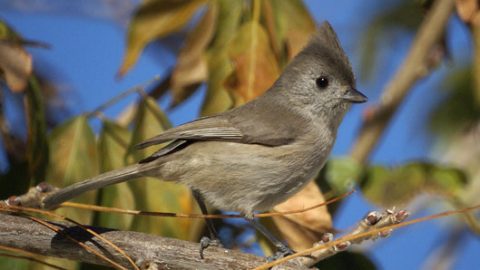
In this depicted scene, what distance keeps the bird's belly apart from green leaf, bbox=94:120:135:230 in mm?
181

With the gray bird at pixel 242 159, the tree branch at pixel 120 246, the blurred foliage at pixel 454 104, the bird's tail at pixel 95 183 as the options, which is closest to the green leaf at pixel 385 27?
the blurred foliage at pixel 454 104

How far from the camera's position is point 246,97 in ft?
9.87

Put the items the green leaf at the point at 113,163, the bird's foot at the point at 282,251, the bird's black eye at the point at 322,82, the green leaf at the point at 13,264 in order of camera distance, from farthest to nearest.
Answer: the bird's black eye at the point at 322,82 → the green leaf at the point at 113,163 → the bird's foot at the point at 282,251 → the green leaf at the point at 13,264

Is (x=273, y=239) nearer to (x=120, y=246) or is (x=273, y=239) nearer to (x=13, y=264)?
(x=120, y=246)

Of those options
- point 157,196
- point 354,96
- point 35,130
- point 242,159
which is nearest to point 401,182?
point 354,96

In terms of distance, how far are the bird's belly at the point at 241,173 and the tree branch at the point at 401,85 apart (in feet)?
1.94

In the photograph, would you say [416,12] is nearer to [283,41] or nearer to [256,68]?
[283,41]

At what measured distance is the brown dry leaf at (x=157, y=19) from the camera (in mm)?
3213

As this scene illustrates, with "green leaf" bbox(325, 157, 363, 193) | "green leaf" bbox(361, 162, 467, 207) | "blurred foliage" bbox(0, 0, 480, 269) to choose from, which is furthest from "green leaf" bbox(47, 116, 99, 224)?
"green leaf" bbox(361, 162, 467, 207)

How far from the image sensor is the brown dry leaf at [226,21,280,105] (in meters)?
3.00

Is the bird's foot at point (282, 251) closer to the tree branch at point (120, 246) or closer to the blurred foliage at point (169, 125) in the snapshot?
the blurred foliage at point (169, 125)

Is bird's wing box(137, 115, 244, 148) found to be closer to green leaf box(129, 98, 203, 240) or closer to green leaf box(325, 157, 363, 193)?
green leaf box(129, 98, 203, 240)

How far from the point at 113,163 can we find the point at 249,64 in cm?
66

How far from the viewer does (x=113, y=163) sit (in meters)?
3.06
